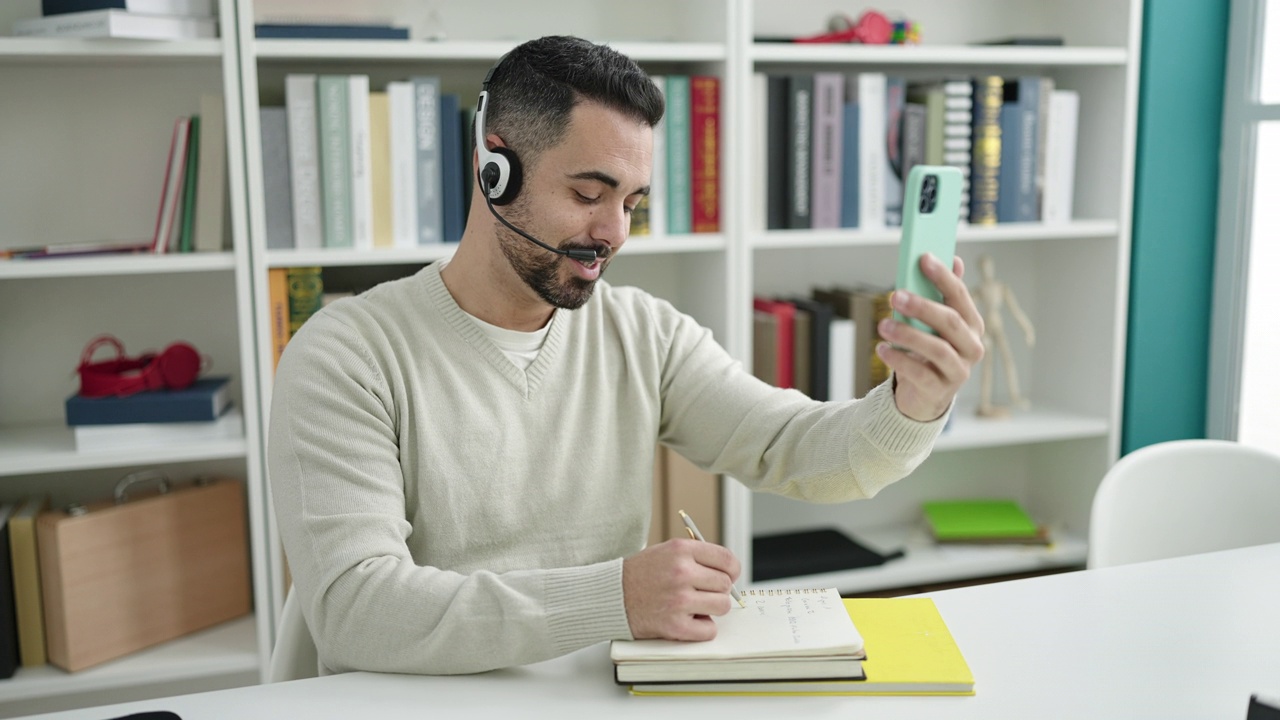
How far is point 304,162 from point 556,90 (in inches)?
35.2

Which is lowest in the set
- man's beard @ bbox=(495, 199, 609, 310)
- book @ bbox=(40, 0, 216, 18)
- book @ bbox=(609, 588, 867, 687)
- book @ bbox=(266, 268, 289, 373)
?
book @ bbox=(609, 588, 867, 687)

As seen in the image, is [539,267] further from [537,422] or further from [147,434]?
[147,434]

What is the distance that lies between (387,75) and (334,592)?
1.47 m

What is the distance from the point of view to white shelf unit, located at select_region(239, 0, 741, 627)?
1.99 meters

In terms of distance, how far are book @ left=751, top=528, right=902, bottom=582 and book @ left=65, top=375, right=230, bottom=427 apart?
46.8 inches

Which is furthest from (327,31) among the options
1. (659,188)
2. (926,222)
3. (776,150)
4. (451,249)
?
(926,222)

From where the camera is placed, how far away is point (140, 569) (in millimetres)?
2039

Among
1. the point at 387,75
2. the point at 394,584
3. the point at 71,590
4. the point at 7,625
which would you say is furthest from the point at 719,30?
the point at 7,625

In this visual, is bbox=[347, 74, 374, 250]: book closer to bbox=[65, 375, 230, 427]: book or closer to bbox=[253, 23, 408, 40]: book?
bbox=[253, 23, 408, 40]: book

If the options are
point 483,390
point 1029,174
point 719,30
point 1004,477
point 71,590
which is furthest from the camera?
point 1004,477

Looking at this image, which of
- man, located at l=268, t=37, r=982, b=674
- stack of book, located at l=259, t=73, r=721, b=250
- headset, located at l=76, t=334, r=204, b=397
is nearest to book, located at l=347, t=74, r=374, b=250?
stack of book, located at l=259, t=73, r=721, b=250

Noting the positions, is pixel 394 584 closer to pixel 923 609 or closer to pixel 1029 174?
pixel 923 609

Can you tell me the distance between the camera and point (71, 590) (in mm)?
1956

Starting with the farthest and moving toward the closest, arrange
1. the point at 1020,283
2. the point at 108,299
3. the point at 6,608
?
the point at 1020,283
the point at 108,299
the point at 6,608
